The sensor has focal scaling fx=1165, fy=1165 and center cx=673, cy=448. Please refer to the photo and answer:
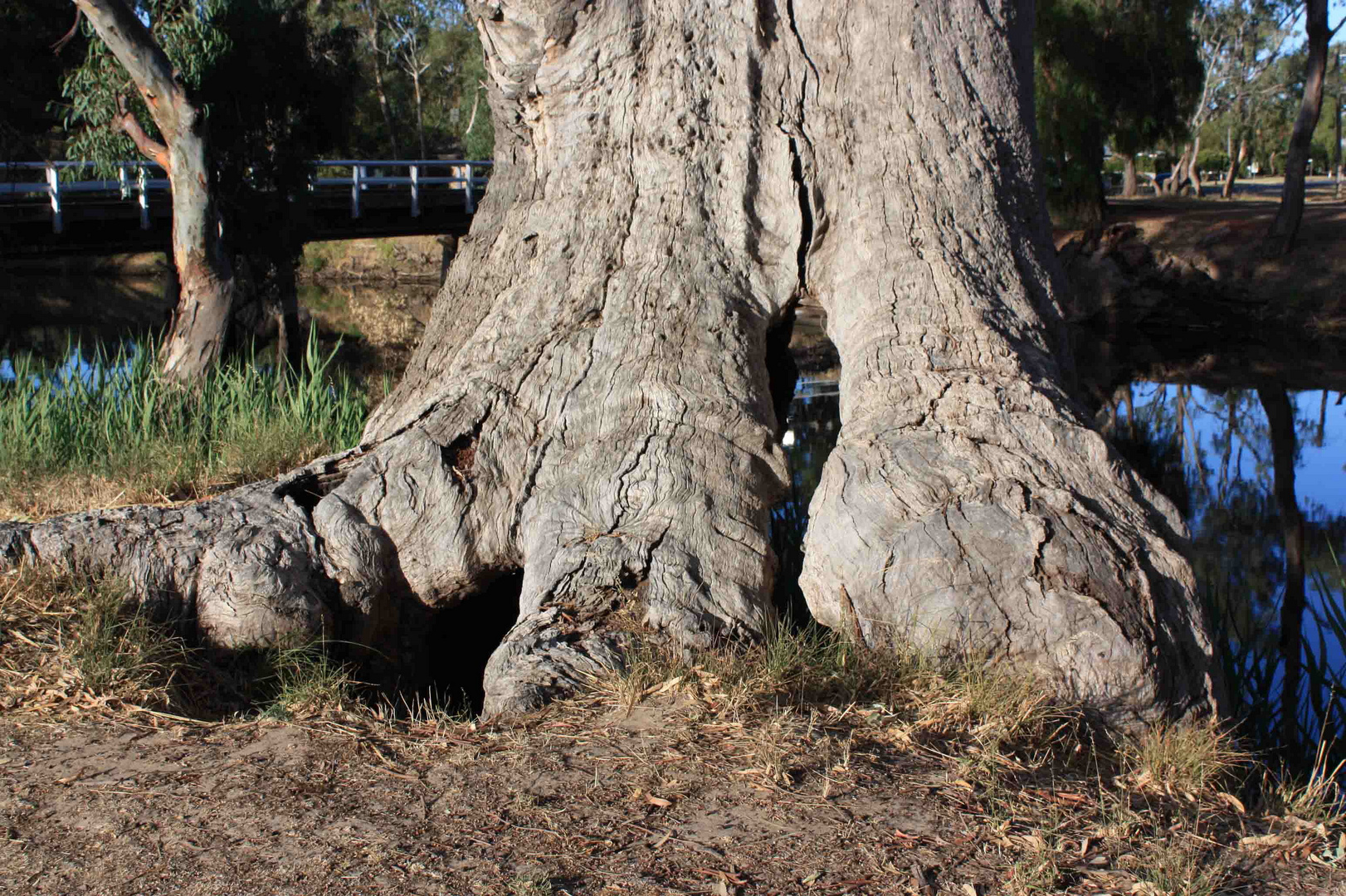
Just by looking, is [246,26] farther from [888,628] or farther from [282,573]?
[888,628]

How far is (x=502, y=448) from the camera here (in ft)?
13.6

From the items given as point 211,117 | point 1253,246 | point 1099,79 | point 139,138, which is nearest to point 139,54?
point 139,138

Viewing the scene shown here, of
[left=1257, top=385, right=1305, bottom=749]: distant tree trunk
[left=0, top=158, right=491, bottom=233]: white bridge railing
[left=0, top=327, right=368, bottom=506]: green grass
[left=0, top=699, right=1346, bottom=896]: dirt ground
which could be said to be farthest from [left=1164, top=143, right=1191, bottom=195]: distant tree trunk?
[left=0, top=699, right=1346, bottom=896]: dirt ground

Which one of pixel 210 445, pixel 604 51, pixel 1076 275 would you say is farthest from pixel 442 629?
pixel 1076 275

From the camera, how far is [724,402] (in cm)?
400

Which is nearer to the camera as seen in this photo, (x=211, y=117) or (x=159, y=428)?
(x=159, y=428)

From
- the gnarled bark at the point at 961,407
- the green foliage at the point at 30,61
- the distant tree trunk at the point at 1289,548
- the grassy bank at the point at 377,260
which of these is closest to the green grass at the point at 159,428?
the gnarled bark at the point at 961,407

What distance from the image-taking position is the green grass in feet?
17.7

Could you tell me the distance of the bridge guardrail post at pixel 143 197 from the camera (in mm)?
14852

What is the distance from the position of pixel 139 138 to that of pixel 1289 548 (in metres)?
9.70

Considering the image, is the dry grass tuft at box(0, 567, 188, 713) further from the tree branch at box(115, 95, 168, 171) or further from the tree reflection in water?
the tree branch at box(115, 95, 168, 171)

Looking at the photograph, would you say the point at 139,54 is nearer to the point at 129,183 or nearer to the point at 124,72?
the point at 124,72

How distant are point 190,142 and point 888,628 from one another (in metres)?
7.50

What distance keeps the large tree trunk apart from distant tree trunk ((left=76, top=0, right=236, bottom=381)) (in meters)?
4.51
